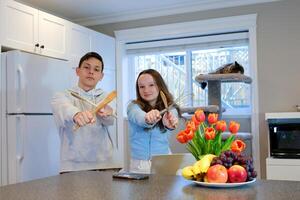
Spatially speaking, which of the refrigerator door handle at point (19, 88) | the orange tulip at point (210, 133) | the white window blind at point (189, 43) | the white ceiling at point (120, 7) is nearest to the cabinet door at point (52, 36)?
the white ceiling at point (120, 7)

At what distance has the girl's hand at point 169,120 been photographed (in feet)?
6.02

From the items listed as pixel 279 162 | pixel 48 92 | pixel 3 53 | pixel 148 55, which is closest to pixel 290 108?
pixel 279 162

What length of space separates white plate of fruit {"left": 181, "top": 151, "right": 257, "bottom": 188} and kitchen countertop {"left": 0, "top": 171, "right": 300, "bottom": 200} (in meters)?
0.02

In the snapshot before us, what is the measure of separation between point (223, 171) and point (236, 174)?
0.15 ft

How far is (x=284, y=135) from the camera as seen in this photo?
289cm

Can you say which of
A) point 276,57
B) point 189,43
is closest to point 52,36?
point 189,43

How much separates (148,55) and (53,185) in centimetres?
300

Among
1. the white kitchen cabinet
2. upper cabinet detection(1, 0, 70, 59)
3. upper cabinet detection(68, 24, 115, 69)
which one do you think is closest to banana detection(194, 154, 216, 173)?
the white kitchen cabinet

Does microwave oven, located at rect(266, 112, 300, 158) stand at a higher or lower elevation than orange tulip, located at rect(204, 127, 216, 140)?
lower

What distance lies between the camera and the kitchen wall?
3.43 m

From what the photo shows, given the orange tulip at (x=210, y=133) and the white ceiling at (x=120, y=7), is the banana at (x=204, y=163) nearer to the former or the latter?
the orange tulip at (x=210, y=133)

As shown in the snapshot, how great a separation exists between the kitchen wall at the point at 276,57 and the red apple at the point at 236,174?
2337 mm

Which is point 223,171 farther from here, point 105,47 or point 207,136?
point 105,47

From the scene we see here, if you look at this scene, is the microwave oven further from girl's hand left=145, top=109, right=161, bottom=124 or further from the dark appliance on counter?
girl's hand left=145, top=109, right=161, bottom=124
